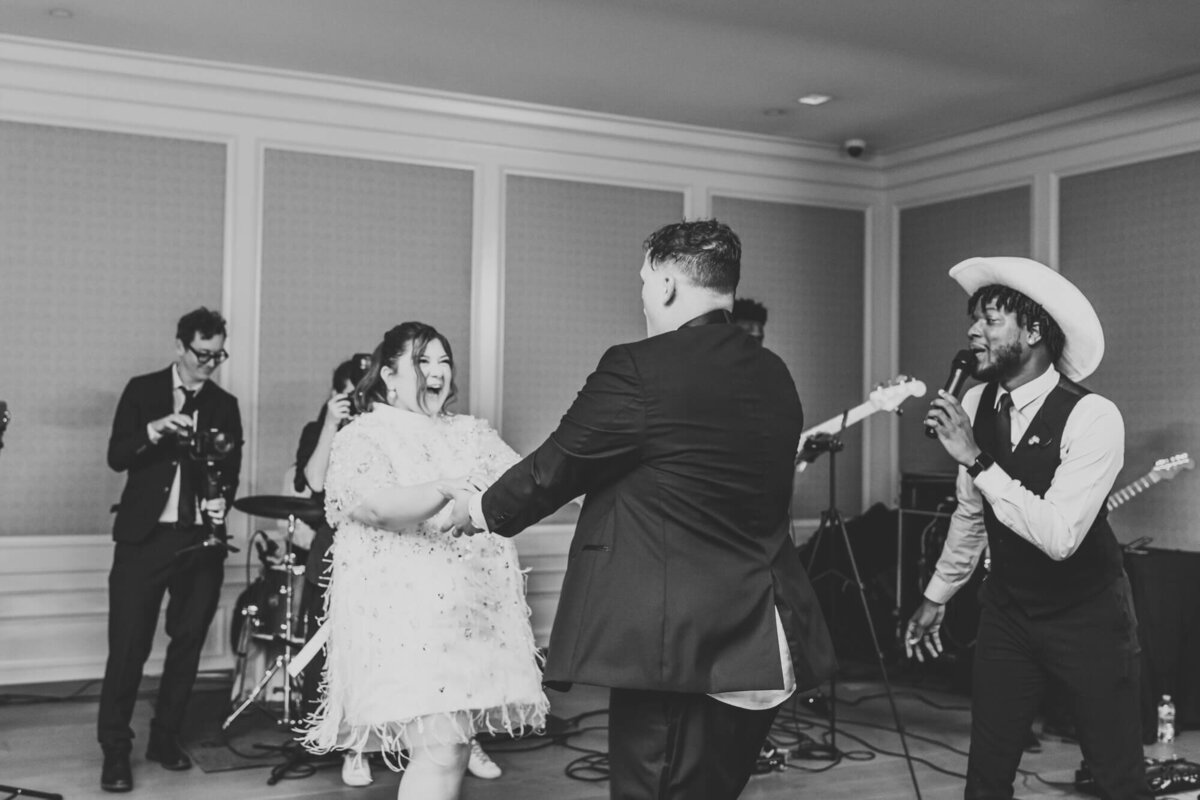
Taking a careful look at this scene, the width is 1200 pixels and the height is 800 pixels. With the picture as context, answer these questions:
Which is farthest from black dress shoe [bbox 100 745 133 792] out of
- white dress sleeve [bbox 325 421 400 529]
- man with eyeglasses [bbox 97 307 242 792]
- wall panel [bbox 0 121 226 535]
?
wall panel [bbox 0 121 226 535]

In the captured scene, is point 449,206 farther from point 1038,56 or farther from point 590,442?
point 590,442

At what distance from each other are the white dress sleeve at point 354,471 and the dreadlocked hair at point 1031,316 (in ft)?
5.33

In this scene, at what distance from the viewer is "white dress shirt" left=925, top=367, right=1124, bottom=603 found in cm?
297

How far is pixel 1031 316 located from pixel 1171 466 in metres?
2.89

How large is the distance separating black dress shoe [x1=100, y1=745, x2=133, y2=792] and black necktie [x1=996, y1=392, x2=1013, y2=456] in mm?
3137

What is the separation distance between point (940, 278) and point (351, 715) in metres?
5.54

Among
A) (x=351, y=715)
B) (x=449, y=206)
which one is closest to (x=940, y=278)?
(x=449, y=206)

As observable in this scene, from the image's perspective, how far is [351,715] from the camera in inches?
118

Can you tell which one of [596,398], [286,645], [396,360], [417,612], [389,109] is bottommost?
[286,645]

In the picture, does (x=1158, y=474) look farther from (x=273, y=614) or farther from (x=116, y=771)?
(x=116, y=771)

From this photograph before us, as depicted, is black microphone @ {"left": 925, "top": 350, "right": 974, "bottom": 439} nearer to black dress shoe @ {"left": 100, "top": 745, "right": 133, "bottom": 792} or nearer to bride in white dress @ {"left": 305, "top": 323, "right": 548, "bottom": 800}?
bride in white dress @ {"left": 305, "top": 323, "right": 548, "bottom": 800}

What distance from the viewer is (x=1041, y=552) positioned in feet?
10.1

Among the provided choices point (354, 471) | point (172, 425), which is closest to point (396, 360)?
point (354, 471)

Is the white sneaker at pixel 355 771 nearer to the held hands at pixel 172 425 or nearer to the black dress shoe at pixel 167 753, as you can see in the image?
the black dress shoe at pixel 167 753
